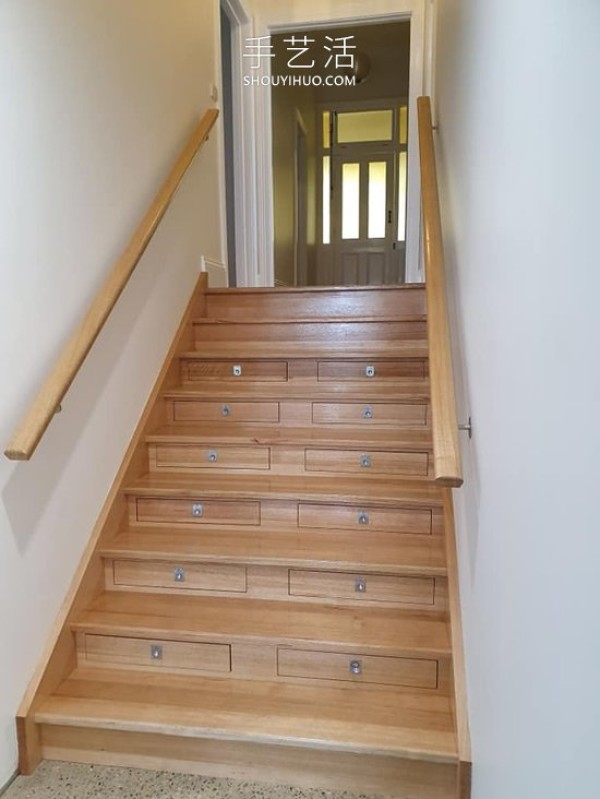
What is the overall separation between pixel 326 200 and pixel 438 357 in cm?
573

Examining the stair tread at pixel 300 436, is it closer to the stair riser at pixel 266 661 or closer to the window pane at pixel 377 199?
the stair riser at pixel 266 661

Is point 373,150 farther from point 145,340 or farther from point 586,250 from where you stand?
point 586,250

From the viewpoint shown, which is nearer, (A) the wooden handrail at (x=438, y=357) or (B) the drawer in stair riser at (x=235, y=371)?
Answer: (A) the wooden handrail at (x=438, y=357)

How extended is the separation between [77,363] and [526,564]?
1312 mm

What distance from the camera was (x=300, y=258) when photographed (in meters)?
6.02

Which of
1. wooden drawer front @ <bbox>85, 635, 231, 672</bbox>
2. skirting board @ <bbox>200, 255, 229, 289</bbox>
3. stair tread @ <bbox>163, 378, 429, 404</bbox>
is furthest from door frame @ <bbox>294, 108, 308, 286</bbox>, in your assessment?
wooden drawer front @ <bbox>85, 635, 231, 672</bbox>

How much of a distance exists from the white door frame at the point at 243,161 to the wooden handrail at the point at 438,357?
1.99 meters

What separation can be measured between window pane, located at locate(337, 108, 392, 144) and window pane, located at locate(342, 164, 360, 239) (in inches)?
13.2

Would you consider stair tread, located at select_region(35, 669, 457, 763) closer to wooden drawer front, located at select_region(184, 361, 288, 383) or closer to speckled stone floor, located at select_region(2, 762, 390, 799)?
speckled stone floor, located at select_region(2, 762, 390, 799)

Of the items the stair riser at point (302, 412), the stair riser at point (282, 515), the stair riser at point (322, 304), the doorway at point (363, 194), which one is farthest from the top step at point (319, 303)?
the doorway at point (363, 194)

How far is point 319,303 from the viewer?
2.89 m

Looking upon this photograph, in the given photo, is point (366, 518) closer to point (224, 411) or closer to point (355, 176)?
point (224, 411)

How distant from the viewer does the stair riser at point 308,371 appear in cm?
250

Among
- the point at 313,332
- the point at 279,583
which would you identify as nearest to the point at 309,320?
the point at 313,332
